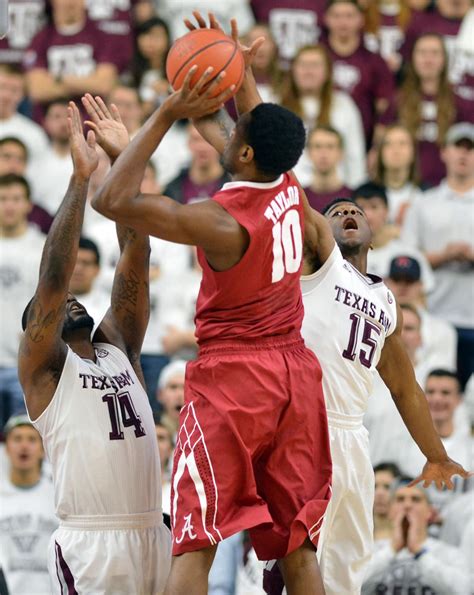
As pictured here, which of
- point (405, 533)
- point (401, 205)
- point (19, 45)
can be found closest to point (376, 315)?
point (405, 533)

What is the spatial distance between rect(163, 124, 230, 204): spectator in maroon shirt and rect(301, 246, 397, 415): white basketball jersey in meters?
5.18

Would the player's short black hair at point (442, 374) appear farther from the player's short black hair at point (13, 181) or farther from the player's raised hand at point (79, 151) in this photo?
Result: the player's raised hand at point (79, 151)

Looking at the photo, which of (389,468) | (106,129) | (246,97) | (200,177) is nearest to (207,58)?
(246,97)

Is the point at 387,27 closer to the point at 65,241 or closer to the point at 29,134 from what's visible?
the point at 29,134

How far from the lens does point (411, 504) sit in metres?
10.1

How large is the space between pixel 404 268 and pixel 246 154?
5.31m

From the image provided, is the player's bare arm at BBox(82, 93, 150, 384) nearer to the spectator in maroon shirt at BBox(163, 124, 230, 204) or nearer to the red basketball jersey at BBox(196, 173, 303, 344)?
the red basketball jersey at BBox(196, 173, 303, 344)

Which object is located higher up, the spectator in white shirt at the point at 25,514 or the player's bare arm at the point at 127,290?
the player's bare arm at the point at 127,290

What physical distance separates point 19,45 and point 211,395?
27.7 feet

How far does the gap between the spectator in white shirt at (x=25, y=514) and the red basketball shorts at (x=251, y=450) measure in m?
3.90

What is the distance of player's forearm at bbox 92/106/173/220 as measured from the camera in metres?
6.13

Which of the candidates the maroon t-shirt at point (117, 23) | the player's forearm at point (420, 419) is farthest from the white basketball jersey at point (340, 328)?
the maroon t-shirt at point (117, 23)

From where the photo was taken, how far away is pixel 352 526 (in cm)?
741

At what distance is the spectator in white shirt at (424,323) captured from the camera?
11.5 meters
